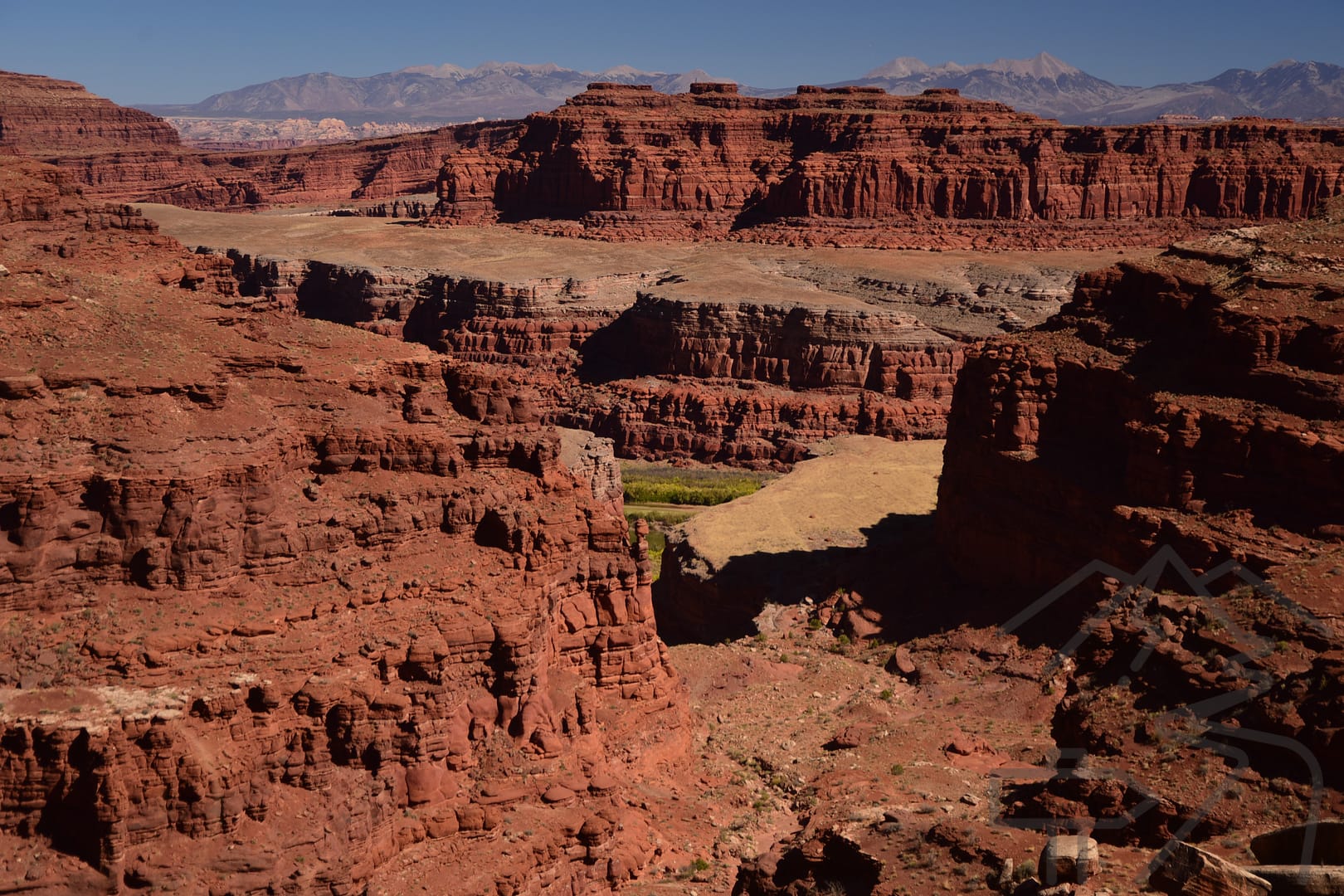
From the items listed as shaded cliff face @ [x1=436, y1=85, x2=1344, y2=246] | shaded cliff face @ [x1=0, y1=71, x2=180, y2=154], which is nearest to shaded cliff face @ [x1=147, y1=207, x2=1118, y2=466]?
shaded cliff face @ [x1=436, y1=85, x2=1344, y2=246]

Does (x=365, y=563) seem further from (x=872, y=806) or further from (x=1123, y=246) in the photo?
(x=1123, y=246)

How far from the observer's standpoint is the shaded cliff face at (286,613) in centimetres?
2416

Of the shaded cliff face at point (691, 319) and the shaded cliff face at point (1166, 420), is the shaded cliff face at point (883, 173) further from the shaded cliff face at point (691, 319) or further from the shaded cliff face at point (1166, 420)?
the shaded cliff face at point (1166, 420)

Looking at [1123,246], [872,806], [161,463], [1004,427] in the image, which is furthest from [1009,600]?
[1123,246]

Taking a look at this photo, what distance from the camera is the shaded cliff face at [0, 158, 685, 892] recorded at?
2416cm

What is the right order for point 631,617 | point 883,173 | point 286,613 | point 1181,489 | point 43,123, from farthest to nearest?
point 43,123 → point 883,173 → point 1181,489 → point 631,617 → point 286,613

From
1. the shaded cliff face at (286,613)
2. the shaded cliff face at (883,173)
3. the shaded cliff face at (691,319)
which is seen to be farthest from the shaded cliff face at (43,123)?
the shaded cliff face at (286,613)

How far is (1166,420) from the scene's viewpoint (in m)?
41.2

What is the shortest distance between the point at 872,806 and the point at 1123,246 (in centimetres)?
10134

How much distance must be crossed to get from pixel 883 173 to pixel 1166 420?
9434cm

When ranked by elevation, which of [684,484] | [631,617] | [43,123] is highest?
[43,123]

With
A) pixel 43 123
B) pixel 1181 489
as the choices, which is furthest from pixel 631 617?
pixel 43 123

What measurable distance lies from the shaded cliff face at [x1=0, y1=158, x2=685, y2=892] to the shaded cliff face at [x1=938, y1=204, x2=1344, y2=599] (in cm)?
1633

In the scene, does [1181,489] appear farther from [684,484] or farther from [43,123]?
[43,123]
